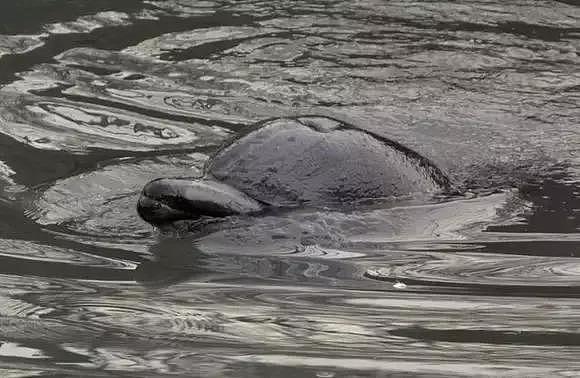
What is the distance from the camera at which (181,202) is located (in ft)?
11.1

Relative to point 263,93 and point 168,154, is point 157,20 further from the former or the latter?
point 168,154

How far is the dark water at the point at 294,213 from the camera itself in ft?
7.12

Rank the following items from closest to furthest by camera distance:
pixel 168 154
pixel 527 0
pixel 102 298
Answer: pixel 102 298, pixel 168 154, pixel 527 0

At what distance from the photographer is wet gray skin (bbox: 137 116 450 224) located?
A: 363cm

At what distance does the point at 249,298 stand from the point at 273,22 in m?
4.44

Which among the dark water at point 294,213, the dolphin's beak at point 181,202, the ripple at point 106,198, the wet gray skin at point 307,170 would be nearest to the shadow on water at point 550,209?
the dark water at point 294,213

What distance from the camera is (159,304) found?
2.50 meters

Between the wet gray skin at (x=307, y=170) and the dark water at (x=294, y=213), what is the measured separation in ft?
0.47

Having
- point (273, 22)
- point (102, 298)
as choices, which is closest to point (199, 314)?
point (102, 298)

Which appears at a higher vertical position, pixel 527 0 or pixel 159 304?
pixel 527 0

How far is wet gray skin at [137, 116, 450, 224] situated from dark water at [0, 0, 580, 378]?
142mm

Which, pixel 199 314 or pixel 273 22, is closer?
pixel 199 314

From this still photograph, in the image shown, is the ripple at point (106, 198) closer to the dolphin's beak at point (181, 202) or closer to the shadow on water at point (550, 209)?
the dolphin's beak at point (181, 202)

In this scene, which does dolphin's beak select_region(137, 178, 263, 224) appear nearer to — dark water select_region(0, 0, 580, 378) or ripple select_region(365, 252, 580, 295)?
dark water select_region(0, 0, 580, 378)
